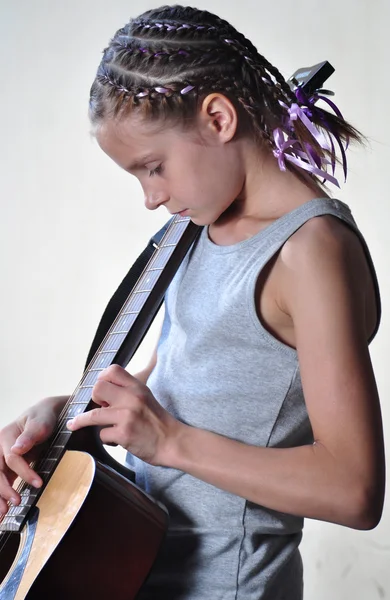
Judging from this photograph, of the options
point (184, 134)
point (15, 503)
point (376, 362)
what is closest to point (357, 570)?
point (376, 362)

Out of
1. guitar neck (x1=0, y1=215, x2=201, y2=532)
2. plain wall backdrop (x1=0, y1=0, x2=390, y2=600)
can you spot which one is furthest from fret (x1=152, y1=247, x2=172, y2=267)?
plain wall backdrop (x1=0, y1=0, x2=390, y2=600)

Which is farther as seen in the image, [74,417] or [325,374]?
[74,417]

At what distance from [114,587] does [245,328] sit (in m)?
0.26

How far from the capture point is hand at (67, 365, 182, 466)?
0.76 meters

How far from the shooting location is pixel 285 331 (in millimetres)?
778

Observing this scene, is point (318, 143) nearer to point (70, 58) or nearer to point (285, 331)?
point (285, 331)

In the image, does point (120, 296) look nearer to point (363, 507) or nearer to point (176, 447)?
point (176, 447)

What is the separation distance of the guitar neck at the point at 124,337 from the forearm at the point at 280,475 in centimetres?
16

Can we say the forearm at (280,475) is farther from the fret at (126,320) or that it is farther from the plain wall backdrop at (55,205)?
the plain wall backdrop at (55,205)

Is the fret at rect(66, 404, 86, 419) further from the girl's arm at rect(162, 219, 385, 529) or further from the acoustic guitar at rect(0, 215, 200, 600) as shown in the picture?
the girl's arm at rect(162, 219, 385, 529)

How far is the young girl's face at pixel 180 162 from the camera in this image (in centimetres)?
80

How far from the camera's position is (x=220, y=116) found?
0.81 meters

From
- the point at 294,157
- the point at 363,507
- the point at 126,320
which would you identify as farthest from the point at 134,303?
the point at 363,507

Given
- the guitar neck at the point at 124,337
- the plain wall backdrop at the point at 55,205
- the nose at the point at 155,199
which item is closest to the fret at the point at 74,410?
the guitar neck at the point at 124,337
